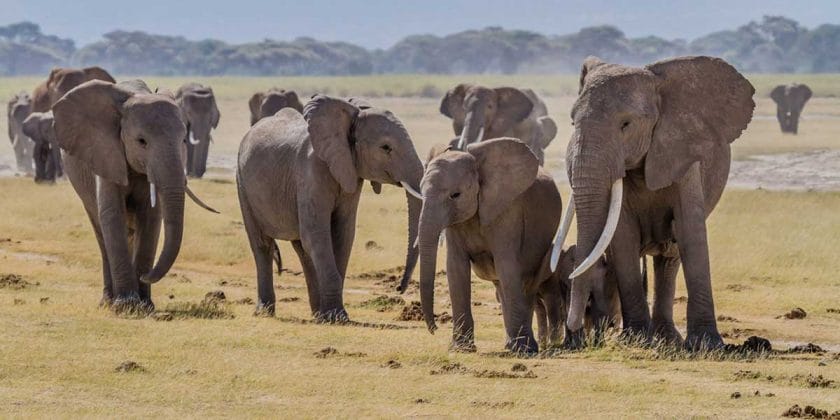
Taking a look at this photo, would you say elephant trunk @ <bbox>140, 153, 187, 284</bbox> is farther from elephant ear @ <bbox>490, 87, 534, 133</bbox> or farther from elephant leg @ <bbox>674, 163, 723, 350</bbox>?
elephant ear @ <bbox>490, 87, 534, 133</bbox>

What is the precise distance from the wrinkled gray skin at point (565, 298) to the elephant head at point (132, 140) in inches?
133

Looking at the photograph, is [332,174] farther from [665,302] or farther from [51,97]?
[51,97]

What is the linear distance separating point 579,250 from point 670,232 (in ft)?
3.87

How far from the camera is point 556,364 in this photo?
12.9 metres

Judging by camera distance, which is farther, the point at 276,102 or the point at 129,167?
the point at 276,102

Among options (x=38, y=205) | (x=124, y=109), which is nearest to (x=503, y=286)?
(x=124, y=109)

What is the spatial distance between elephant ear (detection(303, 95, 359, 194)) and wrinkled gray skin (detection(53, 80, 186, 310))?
123 cm

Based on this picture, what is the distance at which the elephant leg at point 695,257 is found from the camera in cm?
1403

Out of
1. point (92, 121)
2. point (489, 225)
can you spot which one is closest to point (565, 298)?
point (489, 225)

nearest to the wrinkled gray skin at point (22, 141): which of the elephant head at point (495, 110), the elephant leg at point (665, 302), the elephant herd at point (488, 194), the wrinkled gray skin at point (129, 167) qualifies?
the elephant head at point (495, 110)

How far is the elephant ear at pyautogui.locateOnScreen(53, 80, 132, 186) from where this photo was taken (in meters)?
15.8

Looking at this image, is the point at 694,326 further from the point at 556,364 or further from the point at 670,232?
the point at 556,364

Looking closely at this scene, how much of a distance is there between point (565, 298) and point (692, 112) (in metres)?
2.00

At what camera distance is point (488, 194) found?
1365cm
